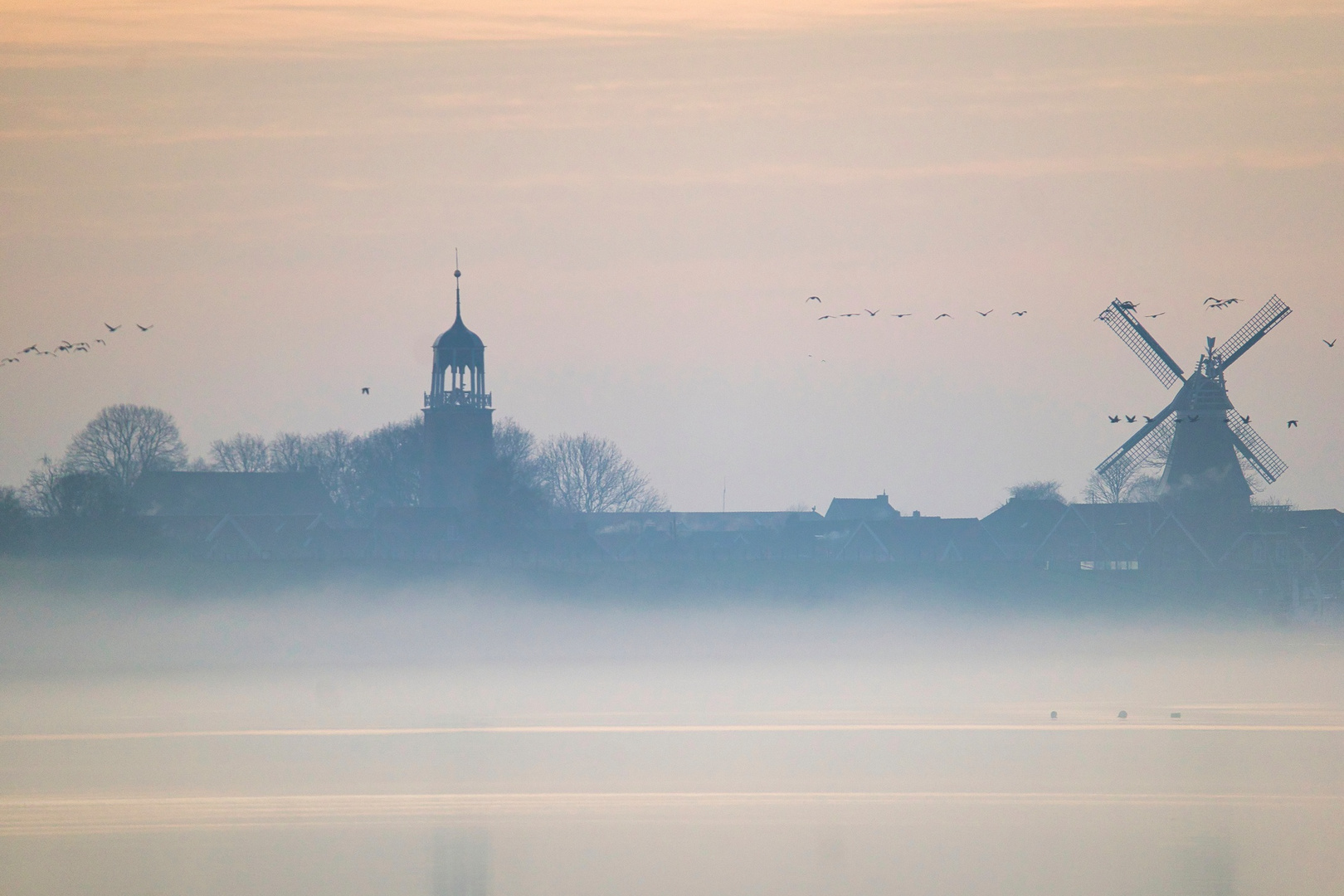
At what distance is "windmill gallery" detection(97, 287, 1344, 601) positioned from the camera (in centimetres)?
9200

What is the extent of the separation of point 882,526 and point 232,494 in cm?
4290

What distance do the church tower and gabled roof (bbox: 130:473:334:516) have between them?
8953mm

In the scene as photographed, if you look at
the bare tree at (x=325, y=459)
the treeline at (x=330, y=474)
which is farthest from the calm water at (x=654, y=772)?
the bare tree at (x=325, y=459)

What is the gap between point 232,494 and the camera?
11281 cm

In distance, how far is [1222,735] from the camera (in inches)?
1667

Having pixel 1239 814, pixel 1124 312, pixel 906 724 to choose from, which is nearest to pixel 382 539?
pixel 1124 312

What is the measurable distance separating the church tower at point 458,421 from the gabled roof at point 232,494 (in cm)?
895

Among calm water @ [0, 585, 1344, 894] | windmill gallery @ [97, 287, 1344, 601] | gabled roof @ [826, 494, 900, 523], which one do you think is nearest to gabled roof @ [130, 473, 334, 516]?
windmill gallery @ [97, 287, 1344, 601]

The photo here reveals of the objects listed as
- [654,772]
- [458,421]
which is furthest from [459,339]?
[654,772]

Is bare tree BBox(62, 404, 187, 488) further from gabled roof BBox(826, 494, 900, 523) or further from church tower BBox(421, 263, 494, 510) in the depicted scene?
gabled roof BBox(826, 494, 900, 523)

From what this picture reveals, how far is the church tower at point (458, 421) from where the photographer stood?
10912 centimetres

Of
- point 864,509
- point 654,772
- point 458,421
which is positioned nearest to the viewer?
point 654,772

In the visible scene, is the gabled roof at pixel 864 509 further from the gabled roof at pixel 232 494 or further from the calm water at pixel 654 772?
the calm water at pixel 654 772

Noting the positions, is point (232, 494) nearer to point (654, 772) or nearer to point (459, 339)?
point (459, 339)
